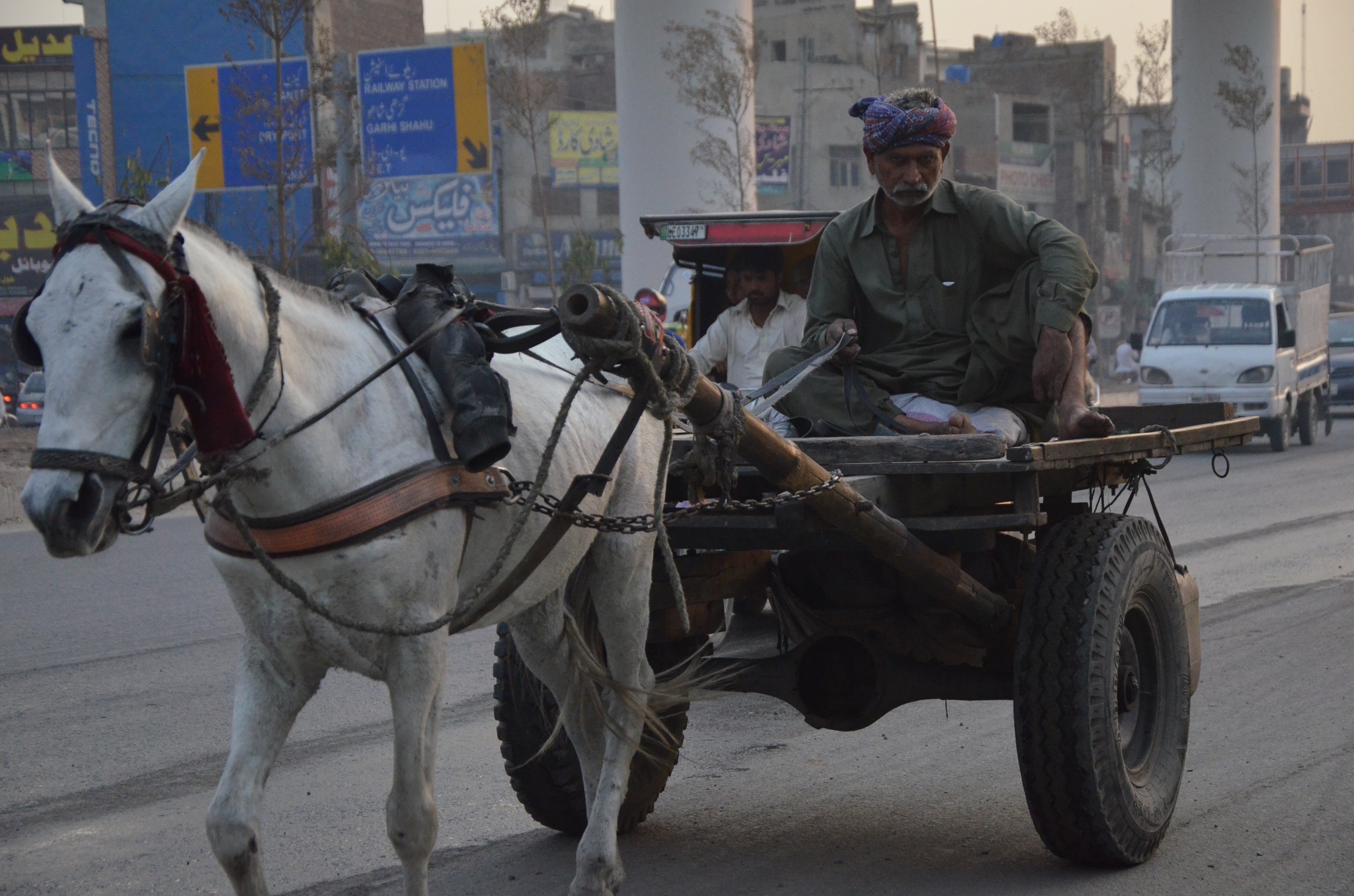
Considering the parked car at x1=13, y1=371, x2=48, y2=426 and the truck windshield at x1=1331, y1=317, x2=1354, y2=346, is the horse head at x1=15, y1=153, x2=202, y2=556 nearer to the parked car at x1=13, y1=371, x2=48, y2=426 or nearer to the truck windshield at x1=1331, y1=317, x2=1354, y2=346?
the parked car at x1=13, y1=371, x2=48, y2=426

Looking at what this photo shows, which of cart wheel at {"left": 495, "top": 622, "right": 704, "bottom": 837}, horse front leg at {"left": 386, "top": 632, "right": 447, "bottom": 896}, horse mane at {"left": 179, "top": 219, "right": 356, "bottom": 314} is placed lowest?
cart wheel at {"left": 495, "top": 622, "right": 704, "bottom": 837}

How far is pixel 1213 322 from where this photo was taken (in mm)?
21344

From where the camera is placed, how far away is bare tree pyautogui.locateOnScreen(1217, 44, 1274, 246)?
38906 mm

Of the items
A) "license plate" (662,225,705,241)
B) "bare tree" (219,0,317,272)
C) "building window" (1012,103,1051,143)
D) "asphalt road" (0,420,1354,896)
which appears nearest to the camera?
"asphalt road" (0,420,1354,896)

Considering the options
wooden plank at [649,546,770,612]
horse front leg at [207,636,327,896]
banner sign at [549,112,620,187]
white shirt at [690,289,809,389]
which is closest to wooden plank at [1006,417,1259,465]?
wooden plank at [649,546,770,612]

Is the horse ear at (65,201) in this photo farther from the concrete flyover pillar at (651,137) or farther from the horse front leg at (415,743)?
the concrete flyover pillar at (651,137)

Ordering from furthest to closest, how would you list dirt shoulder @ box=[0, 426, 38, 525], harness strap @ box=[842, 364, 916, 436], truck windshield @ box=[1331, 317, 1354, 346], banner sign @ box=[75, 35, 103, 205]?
banner sign @ box=[75, 35, 103, 205] → truck windshield @ box=[1331, 317, 1354, 346] → dirt shoulder @ box=[0, 426, 38, 525] → harness strap @ box=[842, 364, 916, 436]

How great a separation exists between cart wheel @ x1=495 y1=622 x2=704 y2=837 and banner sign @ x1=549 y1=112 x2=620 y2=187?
4743 centimetres

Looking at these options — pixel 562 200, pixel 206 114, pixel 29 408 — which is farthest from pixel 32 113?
pixel 29 408

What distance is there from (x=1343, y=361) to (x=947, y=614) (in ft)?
91.3

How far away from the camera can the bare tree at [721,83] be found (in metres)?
26.2

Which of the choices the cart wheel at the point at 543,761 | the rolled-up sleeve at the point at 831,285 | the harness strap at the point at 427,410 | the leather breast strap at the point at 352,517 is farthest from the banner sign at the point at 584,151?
the leather breast strap at the point at 352,517

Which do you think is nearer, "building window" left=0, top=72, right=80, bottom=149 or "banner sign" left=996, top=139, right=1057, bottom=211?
"building window" left=0, top=72, right=80, bottom=149

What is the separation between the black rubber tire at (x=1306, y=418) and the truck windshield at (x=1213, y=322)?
200 centimetres
